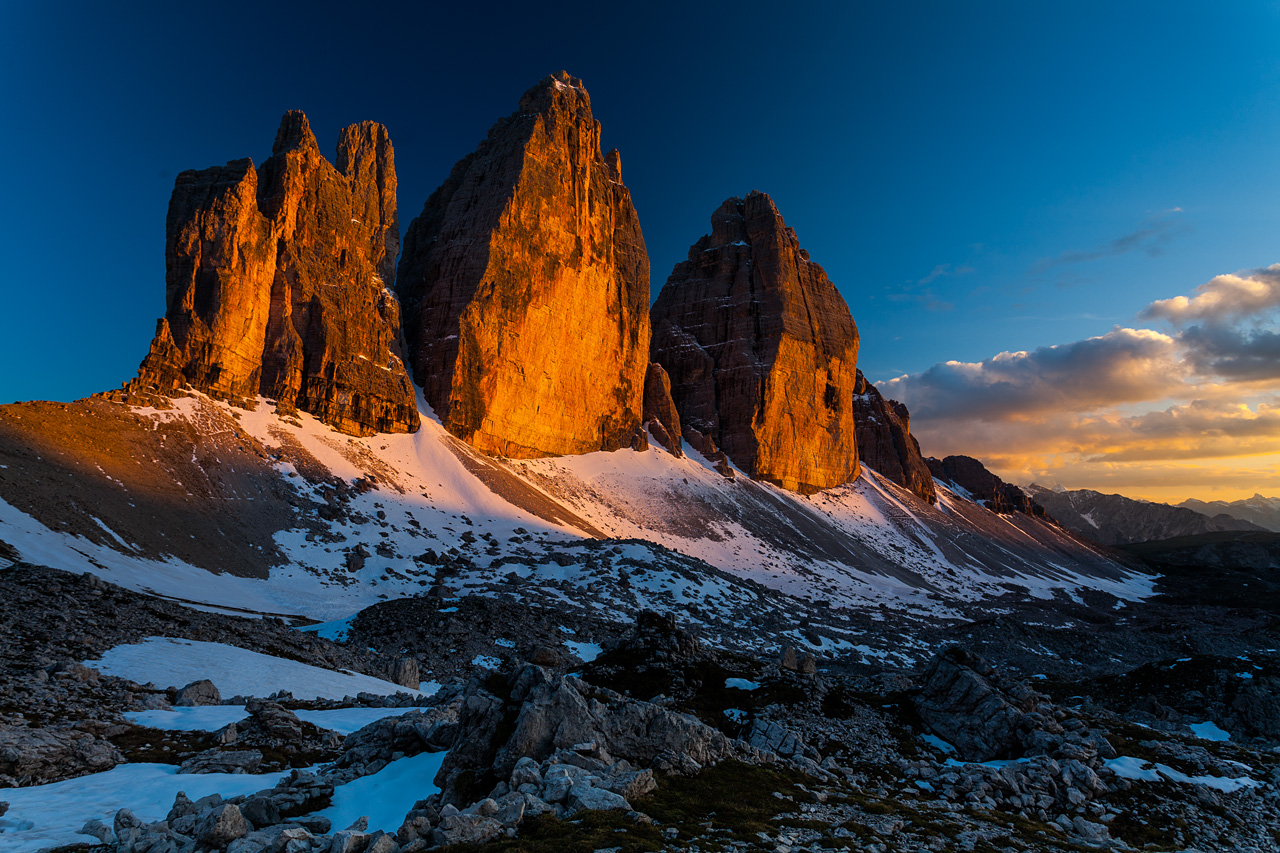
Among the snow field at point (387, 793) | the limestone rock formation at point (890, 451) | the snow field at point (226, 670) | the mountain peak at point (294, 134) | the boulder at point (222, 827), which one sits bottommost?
the snow field at point (226, 670)

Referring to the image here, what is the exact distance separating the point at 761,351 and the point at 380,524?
11248 centimetres

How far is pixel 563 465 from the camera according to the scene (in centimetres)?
11650

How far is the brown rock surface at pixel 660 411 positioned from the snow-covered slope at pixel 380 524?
11.7m

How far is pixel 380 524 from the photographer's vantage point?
7144 centimetres

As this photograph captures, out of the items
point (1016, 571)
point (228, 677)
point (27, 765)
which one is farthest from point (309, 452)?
point (1016, 571)

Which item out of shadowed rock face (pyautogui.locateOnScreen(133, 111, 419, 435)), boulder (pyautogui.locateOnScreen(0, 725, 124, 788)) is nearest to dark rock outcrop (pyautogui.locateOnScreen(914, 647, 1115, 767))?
boulder (pyautogui.locateOnScreen(0, 725, 124, 788))

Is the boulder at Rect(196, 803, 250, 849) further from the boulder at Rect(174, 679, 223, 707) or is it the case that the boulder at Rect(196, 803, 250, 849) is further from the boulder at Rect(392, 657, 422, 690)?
the boulder at Rect(392, 657, 422, 690)

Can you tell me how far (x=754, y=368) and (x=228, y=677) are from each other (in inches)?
5654

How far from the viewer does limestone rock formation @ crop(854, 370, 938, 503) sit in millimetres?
185875

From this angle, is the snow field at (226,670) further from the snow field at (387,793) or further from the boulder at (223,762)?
the snow field at (387,793)

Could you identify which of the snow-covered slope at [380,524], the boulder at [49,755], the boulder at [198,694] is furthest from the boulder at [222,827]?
the snow-covered slope at [380,524]

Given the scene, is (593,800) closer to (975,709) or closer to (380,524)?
(975,709)

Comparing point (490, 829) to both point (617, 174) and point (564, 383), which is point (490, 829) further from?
point (617, 174)

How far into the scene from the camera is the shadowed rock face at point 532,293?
111m
